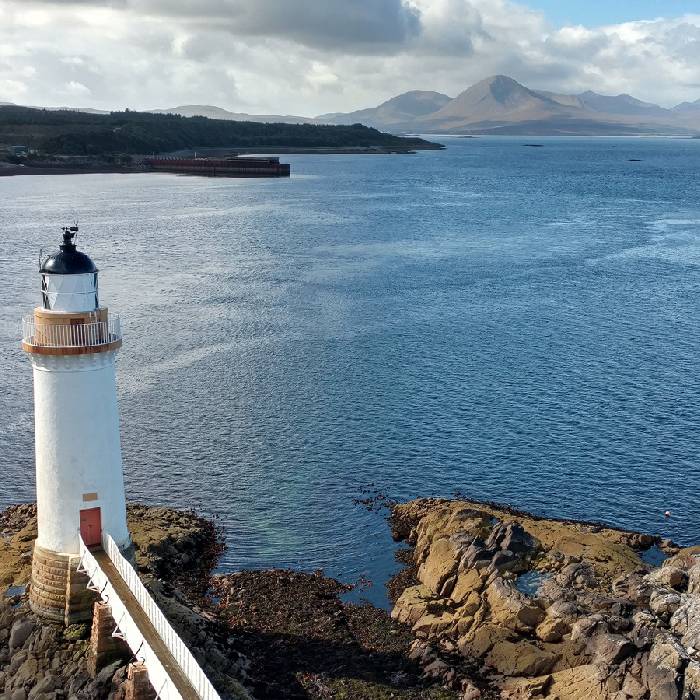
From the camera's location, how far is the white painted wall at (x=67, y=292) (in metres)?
20.6

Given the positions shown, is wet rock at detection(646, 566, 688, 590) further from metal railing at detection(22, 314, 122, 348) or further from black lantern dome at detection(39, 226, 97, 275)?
black lantern dome at detection(39, 226, 97, 275)

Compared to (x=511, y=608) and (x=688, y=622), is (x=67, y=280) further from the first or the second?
(x=688, y=622)

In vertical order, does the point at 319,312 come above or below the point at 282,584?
above

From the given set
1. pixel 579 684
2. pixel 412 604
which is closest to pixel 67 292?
pixel 412 604

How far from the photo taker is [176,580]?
28.7 metres

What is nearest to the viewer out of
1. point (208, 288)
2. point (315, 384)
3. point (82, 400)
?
point (82, 400)

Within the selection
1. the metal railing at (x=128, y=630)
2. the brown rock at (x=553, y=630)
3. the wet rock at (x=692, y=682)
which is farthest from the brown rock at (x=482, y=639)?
the metal railing at (x=128, y=630)

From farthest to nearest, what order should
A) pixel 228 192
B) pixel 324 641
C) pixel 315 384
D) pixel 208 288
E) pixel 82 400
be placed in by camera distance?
pixel 228 192 → pixel 208 288 → pixel 315 384 → pixel 324 641 → pixel 82 400

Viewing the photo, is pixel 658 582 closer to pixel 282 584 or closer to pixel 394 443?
pixel 282 584

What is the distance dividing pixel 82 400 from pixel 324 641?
10278mm

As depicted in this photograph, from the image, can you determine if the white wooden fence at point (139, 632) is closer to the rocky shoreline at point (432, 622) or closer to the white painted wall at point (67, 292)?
the rocky shoreline at point (432, 622)

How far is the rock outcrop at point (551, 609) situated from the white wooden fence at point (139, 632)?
8.20 meters

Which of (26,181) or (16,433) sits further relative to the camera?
(26,181)

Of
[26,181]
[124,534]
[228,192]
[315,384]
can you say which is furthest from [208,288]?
[26,181]
